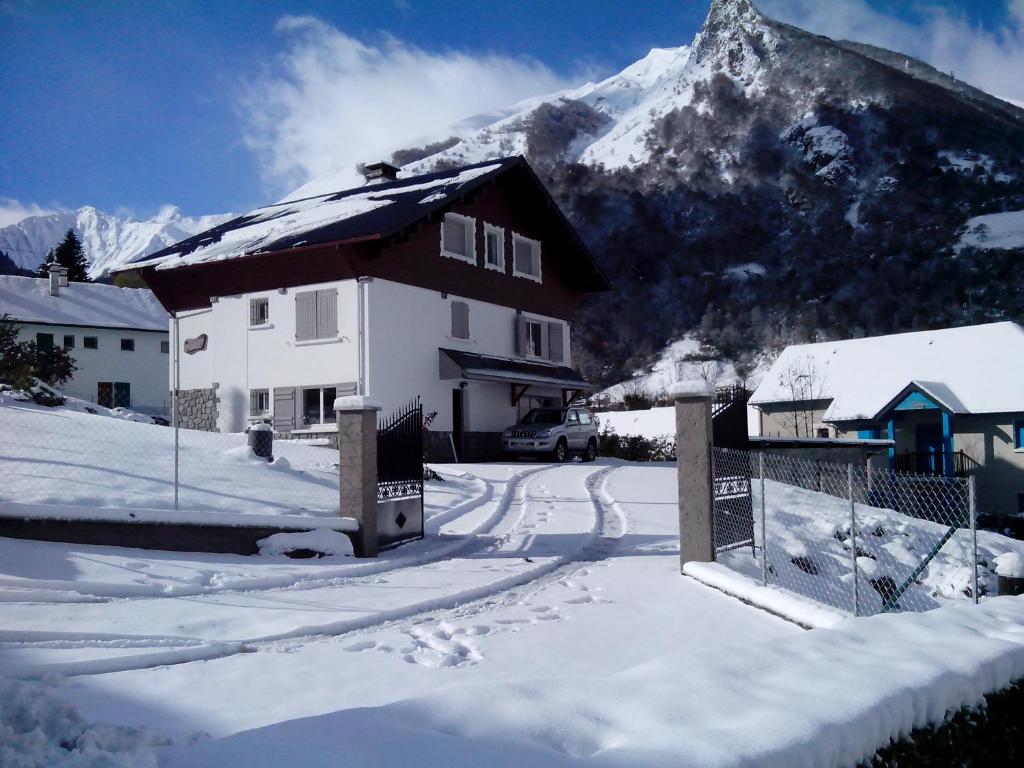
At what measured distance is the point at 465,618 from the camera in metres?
7.73

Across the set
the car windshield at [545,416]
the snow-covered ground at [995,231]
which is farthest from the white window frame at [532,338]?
the snow-covered ground at [995,231]

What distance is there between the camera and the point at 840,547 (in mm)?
13961

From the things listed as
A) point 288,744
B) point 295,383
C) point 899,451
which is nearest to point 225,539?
point 288,744

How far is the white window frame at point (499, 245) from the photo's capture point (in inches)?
1152

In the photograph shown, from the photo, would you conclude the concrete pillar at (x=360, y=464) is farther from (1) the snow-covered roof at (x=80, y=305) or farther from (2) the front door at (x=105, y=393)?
(1) the snow-covered roof at (x=80, y=305)

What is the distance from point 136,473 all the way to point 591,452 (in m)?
17.5

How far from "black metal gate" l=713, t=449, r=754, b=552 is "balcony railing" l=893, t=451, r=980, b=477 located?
24.3 metres

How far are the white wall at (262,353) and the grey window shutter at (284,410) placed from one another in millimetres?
→ 259

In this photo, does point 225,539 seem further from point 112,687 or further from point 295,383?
point 295,383

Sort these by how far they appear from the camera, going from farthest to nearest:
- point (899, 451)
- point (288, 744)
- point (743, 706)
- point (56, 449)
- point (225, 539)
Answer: point (899, 451)
point (56, 449)
point (225, 539)
point (743, 706)
point (288, 744)

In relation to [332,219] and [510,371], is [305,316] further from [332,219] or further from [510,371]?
[510,371]

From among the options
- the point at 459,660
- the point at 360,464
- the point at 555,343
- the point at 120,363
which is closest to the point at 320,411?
Answer: the point at 555,343

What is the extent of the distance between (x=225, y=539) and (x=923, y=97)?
447ft

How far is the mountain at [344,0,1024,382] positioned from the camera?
287 feet
